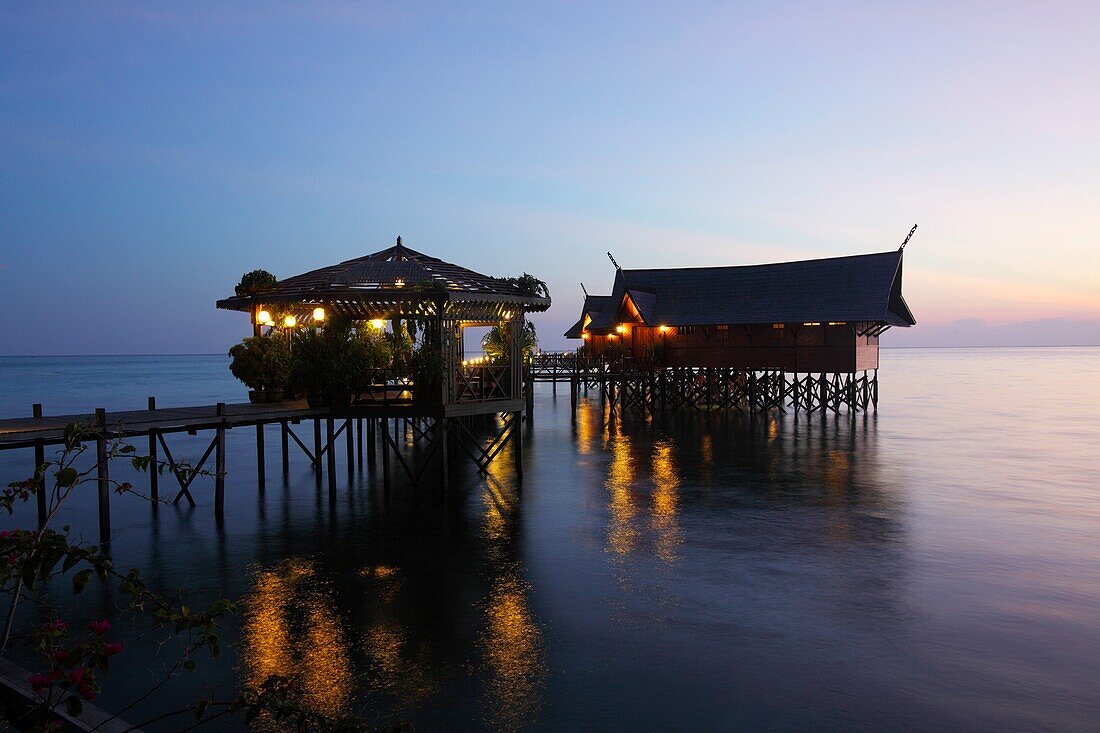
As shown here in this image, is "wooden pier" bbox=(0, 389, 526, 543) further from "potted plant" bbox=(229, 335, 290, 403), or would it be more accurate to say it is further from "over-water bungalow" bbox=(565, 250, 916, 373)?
"over-water bungalow" bbox=(565, 250, 916, 373)

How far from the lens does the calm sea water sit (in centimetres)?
859

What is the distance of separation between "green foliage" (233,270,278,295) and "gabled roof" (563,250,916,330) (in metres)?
27.6

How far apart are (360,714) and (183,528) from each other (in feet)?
37.0

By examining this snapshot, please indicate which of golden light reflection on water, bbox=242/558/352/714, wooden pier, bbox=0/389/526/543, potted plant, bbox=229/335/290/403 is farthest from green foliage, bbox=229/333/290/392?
golden light reflection on water, bbox=242/558/352/714

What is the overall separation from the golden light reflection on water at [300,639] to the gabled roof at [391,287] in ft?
24.5

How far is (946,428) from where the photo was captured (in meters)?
38.2

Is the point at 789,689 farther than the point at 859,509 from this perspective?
No

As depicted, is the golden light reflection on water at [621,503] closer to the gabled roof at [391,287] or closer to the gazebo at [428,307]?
the gazebo at [428,307]

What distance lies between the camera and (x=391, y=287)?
1869cm

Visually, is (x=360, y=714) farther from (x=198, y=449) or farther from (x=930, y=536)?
(x=198, y=449)

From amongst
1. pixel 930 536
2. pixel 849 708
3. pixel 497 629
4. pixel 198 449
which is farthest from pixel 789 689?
pixel 198 449

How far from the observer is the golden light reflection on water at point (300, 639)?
28.7 ft

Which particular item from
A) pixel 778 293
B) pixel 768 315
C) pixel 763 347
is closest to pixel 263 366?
pixel 768 315

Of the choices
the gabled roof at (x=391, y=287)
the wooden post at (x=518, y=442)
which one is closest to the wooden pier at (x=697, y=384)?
the wooden post at (x=518, y=442)
